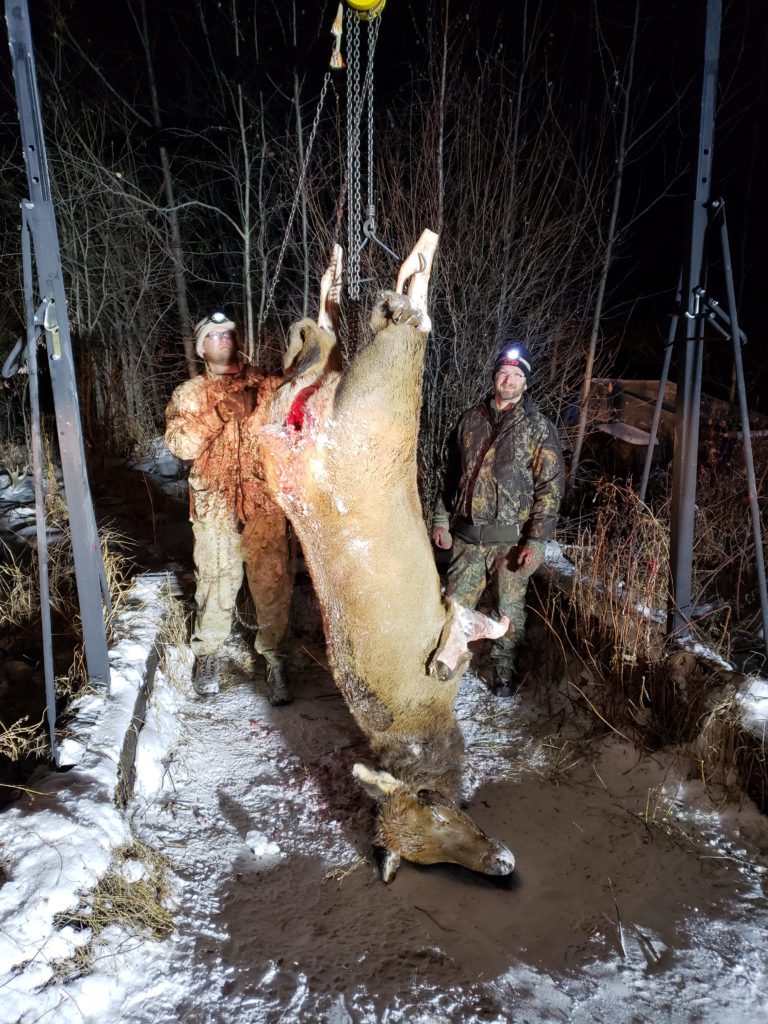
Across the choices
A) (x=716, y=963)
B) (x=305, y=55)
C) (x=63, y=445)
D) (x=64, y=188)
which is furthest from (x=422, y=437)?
(x=64, y=188)

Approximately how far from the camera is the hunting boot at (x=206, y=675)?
164 inches

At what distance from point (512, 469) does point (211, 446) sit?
1.91 metres

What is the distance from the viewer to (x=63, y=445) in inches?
119

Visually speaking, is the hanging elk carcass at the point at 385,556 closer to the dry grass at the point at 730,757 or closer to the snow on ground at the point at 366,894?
the snow on ground at the point at 366,894

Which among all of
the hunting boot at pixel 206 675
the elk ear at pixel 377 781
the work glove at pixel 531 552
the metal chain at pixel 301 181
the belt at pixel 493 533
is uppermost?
the metal chain at pixel 301 181

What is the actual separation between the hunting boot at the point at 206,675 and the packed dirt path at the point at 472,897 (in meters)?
0.55

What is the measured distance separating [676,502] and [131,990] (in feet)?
11.5

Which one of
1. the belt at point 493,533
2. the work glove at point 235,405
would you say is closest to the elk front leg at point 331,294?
→ the work glove at point 235,405

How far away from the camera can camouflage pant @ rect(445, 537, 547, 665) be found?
4.01 meters

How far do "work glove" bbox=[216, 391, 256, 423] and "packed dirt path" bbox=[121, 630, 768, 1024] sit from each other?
1.97 m

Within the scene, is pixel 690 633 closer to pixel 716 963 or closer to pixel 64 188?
pixel 716 963

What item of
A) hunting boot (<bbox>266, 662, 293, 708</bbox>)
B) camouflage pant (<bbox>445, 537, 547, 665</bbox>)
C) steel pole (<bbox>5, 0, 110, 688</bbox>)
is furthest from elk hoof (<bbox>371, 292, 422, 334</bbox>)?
hunting boot (<bbox>266, 662, 293, 708</bbox>)

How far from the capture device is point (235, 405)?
3836mm

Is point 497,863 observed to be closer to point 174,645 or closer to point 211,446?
point 174,645
